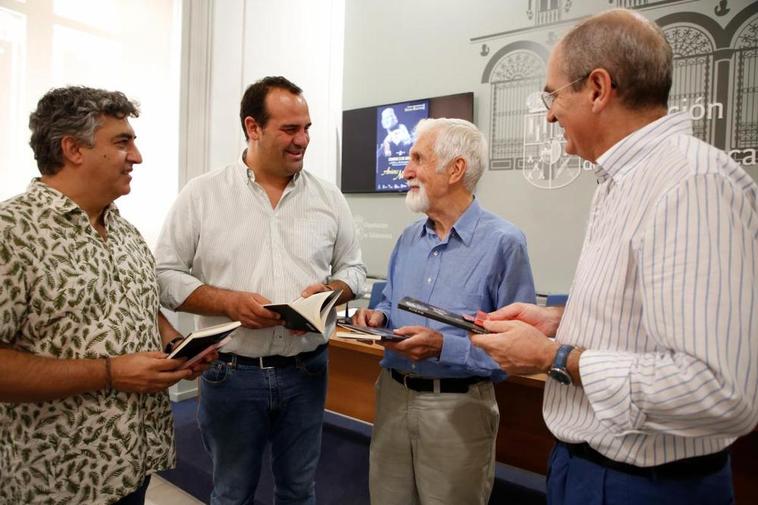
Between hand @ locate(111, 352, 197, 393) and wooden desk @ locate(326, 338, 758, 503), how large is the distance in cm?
148

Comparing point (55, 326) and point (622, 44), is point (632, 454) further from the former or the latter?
point (55, 326)

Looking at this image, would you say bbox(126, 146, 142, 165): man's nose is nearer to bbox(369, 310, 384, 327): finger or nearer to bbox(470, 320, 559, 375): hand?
bbox(369, 310, 384, 327): finger

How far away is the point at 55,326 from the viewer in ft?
3.92

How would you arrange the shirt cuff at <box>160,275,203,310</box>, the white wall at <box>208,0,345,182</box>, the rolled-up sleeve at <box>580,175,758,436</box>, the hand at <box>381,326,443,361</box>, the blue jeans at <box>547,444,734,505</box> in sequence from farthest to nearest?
1. the white wall at <box>208,0,345,182</box>
2. the shirt cuff at <box>160,275,203,310</box>
3. the hand at <box>381,326,443,361</box>
4. the blue jeans at <box>547,444,734,505</box>
5. the rolled-up sleeve at <box>580,175,758,436</box>

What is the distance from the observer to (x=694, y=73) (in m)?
3.12

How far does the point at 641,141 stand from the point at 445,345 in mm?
797

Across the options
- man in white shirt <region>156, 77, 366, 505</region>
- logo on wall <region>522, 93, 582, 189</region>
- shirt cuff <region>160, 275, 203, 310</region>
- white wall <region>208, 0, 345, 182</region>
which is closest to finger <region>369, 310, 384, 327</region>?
man in white shirt <region>156, 77, 366, 505</region>

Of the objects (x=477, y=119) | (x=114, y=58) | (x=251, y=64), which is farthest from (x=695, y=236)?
(x=114, y=58)

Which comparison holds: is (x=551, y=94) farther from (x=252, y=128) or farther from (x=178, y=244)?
(x=178, y=244)

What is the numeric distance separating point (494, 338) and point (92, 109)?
4.08 ft

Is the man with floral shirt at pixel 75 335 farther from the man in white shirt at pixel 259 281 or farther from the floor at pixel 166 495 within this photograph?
the floor at pixel 166 495

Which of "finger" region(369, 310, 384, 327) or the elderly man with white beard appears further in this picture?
"finger" region(369, 310, 384, 327)

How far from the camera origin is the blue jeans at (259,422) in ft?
5.57

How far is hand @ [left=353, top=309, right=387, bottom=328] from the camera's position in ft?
5.66
